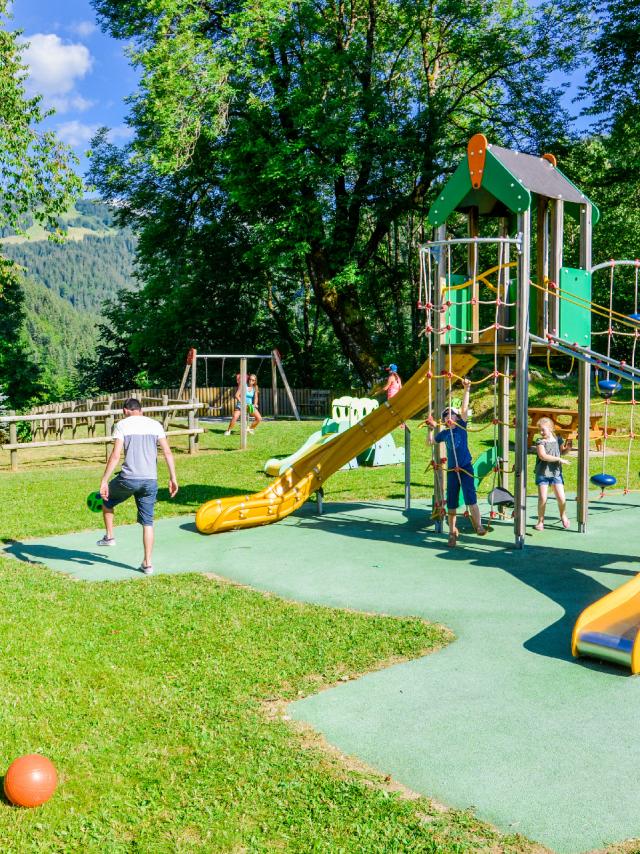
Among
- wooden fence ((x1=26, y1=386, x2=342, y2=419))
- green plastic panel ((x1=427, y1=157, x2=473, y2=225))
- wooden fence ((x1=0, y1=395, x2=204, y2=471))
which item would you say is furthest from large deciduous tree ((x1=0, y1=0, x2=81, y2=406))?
green plastic panel ((x1=427, y1=157, x2=473, y2=225))

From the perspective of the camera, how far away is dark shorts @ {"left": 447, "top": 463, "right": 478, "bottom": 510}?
9914mm

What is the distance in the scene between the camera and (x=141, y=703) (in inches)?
217

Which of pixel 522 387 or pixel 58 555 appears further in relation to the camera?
pixel 58 555

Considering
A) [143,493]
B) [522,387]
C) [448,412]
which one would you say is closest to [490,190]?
[522,387]

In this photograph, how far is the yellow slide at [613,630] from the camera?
5898mm

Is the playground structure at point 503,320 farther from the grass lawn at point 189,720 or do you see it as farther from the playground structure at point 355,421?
the playground structure at point 355,421

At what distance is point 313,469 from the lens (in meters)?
12.3

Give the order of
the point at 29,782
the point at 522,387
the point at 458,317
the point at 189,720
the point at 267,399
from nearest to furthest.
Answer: the point at 29,782, the point at 189,720, the point at 522,387, the point at 458,317, the point at 267,399

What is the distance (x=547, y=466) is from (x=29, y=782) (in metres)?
7.86

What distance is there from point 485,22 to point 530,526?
83.3 ft

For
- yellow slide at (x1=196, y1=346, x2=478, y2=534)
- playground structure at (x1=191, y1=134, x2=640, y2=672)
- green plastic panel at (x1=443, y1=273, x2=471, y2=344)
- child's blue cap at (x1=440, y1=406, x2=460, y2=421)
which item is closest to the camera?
playground structure at (x1=191, y1=134, x2=640, y2=672)

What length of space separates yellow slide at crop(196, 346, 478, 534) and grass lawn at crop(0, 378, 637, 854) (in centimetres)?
242

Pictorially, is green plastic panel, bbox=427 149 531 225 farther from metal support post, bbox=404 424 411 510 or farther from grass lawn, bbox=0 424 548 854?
grass lawn, bbox=0 424 548 854

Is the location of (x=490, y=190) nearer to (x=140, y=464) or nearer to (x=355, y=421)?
(x=140, y=464)
